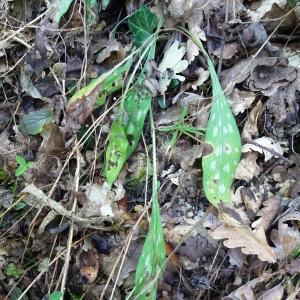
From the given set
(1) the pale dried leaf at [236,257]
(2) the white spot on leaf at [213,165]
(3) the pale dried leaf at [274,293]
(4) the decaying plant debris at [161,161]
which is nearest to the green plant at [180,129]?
(4) the decaying plant debris at [161,161]

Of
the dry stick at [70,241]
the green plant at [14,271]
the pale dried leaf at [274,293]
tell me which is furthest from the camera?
the green plant at [14,271]

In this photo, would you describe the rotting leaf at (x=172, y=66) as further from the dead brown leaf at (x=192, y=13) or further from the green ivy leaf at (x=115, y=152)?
the green ivy leaf at (x=115, y=152)

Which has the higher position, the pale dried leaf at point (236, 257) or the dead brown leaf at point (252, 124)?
the dead brown leaf at point (252, 124)

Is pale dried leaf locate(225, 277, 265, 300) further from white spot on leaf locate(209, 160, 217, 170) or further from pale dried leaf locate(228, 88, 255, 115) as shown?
pale dried leaf locate(228, 88, 255, 115)

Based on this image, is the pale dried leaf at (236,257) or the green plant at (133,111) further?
the green plant at (133,111)

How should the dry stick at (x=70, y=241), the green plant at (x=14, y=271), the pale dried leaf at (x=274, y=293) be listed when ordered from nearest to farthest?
the pale dried leaf at (x=274, y=293) → the dry stick at (x=70, y=241) → the green plant at (x=14, y=271)

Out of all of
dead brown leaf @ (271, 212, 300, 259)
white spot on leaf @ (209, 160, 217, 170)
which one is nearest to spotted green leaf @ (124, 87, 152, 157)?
white spot on leaf @ (209, 160, 217, 170)

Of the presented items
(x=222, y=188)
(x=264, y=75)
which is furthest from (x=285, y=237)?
(x=264, y=75)
